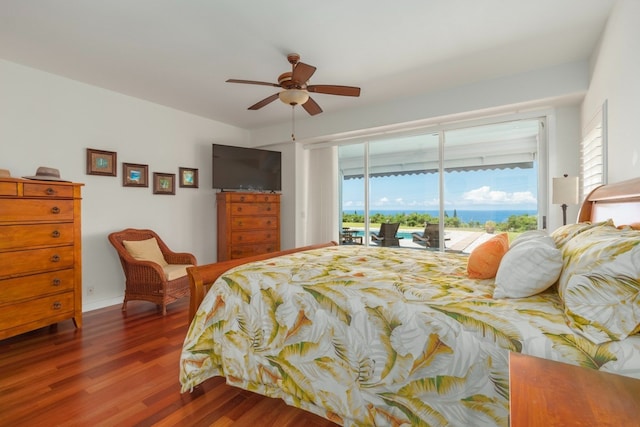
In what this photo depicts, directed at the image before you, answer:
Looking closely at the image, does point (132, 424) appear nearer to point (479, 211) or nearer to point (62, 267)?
point (62, 267)

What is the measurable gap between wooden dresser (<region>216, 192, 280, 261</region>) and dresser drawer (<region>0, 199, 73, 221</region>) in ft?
6.41

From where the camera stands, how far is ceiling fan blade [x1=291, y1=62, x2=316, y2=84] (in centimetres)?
235

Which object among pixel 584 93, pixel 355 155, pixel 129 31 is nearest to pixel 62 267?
pixel 129 31

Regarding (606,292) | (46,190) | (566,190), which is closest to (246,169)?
(46,190)

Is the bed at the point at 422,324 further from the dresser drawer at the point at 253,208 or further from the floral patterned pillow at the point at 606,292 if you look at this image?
the dresser drawer at the point at 253,208

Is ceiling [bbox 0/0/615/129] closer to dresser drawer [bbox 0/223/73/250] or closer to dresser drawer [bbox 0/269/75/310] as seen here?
dresser drawer [bbox 0/223/73/250]

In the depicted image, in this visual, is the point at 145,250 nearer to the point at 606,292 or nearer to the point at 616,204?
the point at 606,292

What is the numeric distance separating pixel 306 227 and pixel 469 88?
3.14 meters

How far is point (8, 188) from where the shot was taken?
8.30 feet

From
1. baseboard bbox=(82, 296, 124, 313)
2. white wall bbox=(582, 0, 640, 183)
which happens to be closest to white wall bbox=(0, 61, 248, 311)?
baseboard bbox=(82, 296, 124, 313)

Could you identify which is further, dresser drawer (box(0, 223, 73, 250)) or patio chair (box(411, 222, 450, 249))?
patio chair (box(411, 222, 450, 249))

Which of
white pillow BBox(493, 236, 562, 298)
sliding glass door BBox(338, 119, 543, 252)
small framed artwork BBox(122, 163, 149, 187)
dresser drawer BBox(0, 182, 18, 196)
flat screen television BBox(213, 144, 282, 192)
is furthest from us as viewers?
flat screen television BBox(213, 144, 282, 192)

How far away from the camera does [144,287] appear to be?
11.5 ft

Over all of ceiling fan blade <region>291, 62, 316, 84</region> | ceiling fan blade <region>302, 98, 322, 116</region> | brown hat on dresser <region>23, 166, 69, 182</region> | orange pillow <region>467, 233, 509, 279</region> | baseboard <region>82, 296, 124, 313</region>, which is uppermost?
ceiling fan blade <region>291, 62, 316, 84</region>
